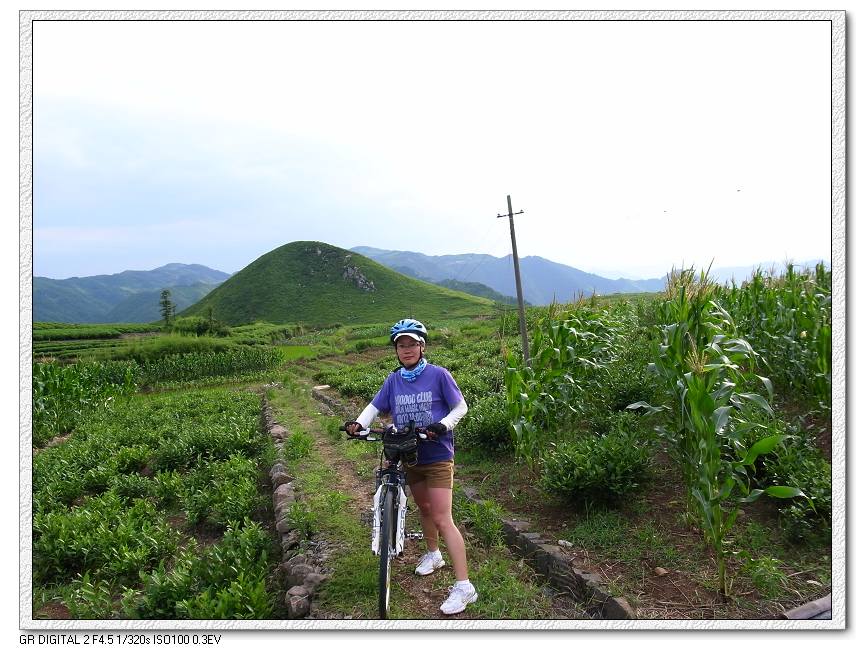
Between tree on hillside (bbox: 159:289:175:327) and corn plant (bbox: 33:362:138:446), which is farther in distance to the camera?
tree on hillside (bbox: 159:289:175:327)

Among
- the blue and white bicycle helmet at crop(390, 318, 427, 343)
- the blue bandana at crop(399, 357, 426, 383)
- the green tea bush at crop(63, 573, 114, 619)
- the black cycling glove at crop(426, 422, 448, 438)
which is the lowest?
the green tea bush at crop(63, 573, 114, 619)

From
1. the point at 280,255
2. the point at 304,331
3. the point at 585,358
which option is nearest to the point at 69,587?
the point at 585,358

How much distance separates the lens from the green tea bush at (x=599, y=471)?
13.3 ft

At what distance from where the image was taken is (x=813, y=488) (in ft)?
11.0

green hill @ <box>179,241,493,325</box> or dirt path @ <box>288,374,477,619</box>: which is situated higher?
green hill @ <box>179,241,493,325</box>


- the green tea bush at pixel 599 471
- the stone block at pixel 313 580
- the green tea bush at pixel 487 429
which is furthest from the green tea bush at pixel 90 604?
the green tea bush at pixel 487 429

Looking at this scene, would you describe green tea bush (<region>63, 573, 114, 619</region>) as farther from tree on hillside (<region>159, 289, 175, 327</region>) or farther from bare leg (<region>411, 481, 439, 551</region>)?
tree on hillside (<region>159, 289, 175, 327</region>)

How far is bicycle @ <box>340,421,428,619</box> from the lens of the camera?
111 inches

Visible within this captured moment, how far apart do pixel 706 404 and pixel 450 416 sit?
5.71 ft

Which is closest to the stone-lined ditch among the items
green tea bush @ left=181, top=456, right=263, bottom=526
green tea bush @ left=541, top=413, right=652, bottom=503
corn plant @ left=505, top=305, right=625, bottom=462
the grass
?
the grass

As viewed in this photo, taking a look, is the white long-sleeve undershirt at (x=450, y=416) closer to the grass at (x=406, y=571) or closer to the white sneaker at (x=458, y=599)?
the white sneaker at (x=458, y=599)

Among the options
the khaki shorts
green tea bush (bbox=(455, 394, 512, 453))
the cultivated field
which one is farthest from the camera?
green tea bush (bbox=(455, 394, 512, 453))

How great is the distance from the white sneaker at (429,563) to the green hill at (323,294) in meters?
44.4

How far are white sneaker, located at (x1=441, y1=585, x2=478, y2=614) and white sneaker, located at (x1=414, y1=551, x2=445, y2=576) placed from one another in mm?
550
